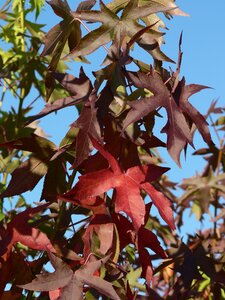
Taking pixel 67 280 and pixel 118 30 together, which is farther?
pixel 118 30

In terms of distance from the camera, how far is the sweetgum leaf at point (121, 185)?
1.05 metres

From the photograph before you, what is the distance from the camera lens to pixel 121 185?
1.08 meters

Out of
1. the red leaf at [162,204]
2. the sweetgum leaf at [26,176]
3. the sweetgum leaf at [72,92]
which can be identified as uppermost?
the sweetgum leaf at [72,92]

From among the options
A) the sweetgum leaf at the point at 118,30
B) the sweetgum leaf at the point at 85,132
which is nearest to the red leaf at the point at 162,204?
the sweetgum leaf at the point at 85,132

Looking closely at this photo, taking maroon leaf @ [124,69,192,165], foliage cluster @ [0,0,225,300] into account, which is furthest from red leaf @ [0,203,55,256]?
maroon leaf @ [124,69,192,165]

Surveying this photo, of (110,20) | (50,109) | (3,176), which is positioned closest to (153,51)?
(110,20)

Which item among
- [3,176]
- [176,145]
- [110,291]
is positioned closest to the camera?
[110,291]

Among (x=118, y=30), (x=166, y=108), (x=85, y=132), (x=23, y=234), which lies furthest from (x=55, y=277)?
(x=118, y=30)

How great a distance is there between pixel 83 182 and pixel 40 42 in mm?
1538

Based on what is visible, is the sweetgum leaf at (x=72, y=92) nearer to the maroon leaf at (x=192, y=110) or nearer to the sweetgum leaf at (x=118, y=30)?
the sweetgum leaf at (x=118, y=30)

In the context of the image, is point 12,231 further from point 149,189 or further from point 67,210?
point 149,189

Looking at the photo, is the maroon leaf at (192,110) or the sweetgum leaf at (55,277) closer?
the sweetgum leaf at (55,277)

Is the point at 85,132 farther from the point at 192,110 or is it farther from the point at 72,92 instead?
the point at 192,110

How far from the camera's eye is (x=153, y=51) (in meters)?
1.18
